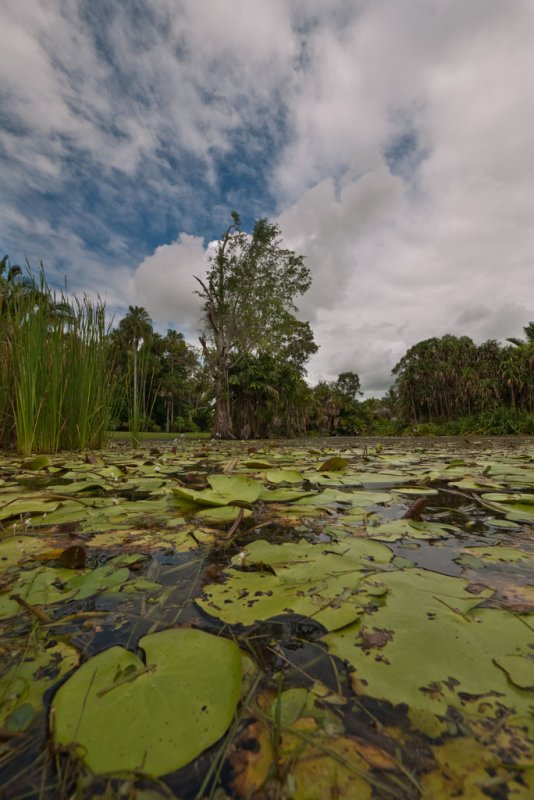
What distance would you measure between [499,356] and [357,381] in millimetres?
15013

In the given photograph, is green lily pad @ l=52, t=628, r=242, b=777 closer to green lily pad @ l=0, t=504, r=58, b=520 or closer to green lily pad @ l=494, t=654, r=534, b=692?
green lily pad @ l=494, t=654, r=534, b=692

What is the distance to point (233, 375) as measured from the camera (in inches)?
496

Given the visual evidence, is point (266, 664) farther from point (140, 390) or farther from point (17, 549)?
point (140, 390)

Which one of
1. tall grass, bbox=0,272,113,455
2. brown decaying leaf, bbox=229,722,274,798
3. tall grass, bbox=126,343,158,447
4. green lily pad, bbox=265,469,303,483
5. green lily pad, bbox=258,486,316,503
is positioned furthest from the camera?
tall grass, bbox=126,343,158,447

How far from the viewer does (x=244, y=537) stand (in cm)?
113

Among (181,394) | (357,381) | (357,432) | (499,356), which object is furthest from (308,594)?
(357,381)

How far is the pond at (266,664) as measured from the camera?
35cm

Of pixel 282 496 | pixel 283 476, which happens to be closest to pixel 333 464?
pixel 283 476

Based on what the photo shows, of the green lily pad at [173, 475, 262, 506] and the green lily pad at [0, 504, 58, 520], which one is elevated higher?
the green lily pad at [173, 475, 262, 506]

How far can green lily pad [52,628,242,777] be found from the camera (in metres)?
0.36

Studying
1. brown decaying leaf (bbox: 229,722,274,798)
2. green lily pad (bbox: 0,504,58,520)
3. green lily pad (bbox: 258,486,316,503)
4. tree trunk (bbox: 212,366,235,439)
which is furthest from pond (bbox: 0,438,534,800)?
tree trunk (bbox: 212,366,235,439)

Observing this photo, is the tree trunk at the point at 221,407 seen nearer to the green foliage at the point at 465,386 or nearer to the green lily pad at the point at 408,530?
the green lily pad at the point at 408,530

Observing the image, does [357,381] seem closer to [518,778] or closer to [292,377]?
[292,377]

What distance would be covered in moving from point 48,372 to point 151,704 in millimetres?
3402
